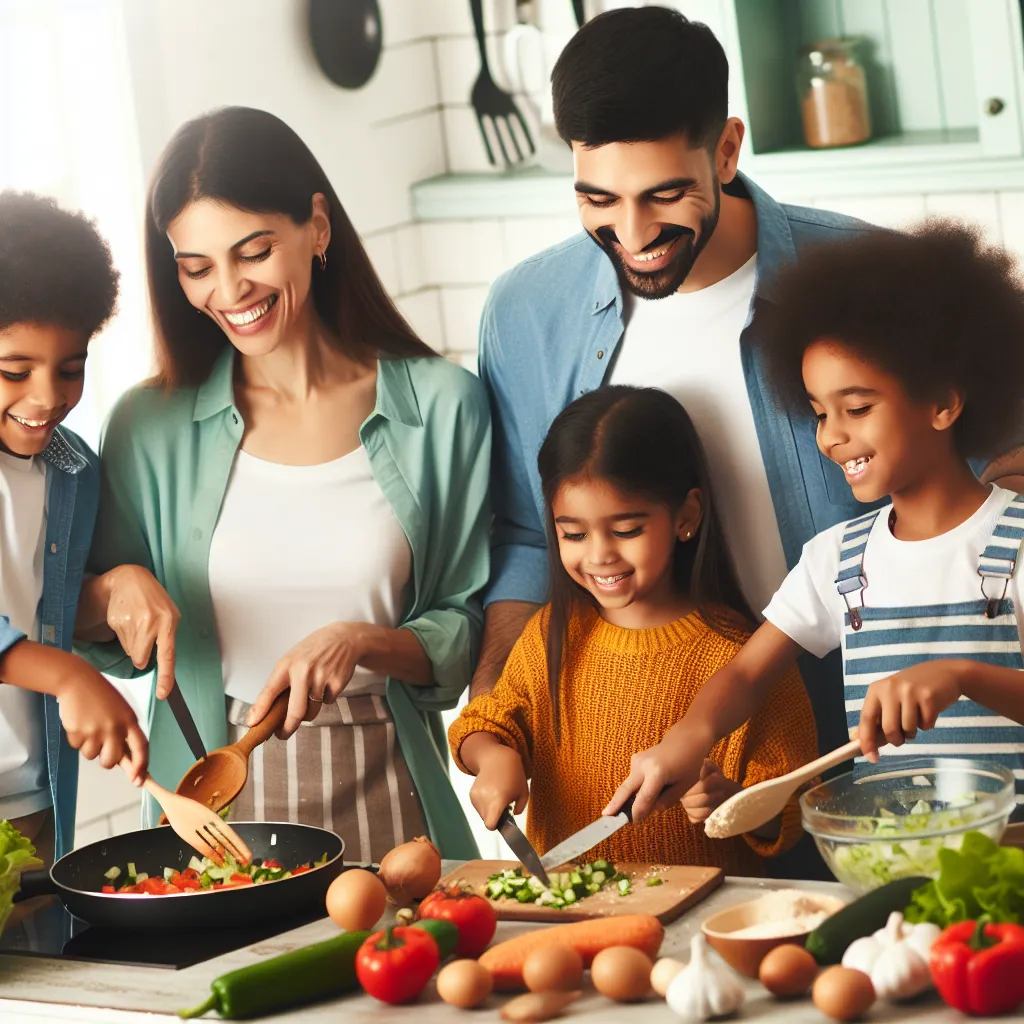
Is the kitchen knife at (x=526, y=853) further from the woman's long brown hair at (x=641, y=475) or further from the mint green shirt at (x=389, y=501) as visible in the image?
the mint green shirt at (x=389, y=501)

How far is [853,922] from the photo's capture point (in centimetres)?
132

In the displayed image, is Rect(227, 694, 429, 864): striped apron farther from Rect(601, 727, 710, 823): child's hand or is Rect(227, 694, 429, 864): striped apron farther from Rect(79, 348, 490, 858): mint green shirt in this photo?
Rect(601, 727, 710, 823): child's hand

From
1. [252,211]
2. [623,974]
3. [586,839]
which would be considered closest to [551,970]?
[623,974]

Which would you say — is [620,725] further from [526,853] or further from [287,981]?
[287,981]

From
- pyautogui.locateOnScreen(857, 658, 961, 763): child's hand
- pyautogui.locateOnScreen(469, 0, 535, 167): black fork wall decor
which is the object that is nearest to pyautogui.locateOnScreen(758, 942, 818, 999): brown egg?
pyautogui.locateOnScreen(857, 658, 961, 763): child's hand

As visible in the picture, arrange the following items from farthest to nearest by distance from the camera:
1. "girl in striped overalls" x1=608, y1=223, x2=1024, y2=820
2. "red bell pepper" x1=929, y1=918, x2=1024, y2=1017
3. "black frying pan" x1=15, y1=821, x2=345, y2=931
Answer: "girl in striped overalls" x1=608, y1=223, x2=1024, y2=820 → "black frying pan" x1=15, y1=821, x2=345, y2=931 → "red bell pepper" x1=929, y1=918, x2=1024, y2=1017

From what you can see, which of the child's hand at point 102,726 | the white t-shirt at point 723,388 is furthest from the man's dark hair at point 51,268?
the white t-shirt at point 723,388

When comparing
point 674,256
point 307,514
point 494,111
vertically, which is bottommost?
Result: point 307,514

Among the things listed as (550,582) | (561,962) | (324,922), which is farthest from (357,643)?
(561,962)

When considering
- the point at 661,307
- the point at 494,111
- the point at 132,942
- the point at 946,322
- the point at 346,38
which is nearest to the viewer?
the point at 132,942

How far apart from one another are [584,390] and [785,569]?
1.12ft

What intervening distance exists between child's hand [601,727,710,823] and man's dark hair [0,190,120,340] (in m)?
0.85

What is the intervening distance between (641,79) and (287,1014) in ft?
3.49

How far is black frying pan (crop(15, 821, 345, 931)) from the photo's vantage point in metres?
1.57
